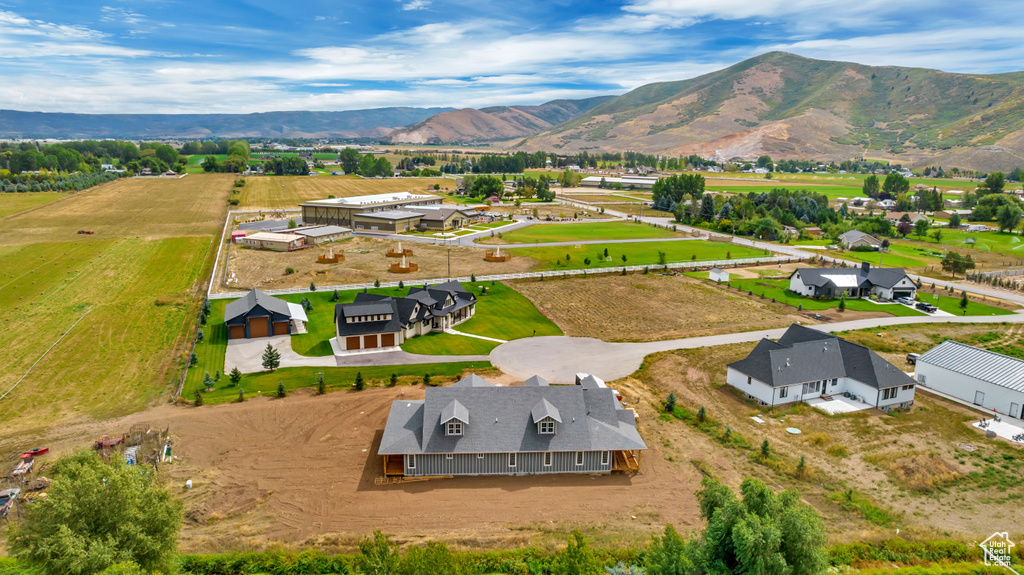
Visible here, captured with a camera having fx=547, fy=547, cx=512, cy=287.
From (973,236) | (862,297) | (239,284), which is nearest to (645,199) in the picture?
(973,236)

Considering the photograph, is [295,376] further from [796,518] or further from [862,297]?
[862,297]

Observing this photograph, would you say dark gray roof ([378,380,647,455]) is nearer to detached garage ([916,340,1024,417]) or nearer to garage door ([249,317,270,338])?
garage door ([249,317,270,338])

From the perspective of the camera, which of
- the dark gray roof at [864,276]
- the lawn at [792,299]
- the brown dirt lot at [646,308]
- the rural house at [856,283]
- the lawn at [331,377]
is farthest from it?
the dark gray roof at [864,276]

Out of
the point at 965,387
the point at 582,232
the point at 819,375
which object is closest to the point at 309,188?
the point at 582,232

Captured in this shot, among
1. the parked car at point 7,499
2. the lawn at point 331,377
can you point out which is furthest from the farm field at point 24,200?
the parked car at point 7,499

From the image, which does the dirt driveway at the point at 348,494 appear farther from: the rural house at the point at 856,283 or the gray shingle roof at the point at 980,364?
the rural house at the point at 856,283

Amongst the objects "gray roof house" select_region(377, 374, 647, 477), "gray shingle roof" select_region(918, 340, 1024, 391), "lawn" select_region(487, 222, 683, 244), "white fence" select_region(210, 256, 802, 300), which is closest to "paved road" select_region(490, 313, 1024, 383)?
"gray roof house" select_region(377, 374, 647, 477)

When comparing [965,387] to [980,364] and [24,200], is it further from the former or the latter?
[24,200]
